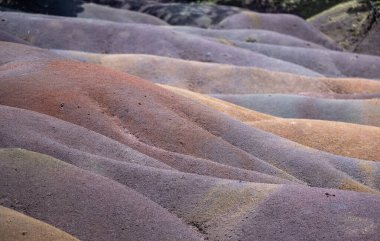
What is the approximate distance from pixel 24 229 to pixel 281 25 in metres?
44.7

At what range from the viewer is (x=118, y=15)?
5412 cm

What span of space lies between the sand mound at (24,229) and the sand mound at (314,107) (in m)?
17.6

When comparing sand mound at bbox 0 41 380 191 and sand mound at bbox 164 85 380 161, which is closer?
sand mound at bbox 0 41 380 191

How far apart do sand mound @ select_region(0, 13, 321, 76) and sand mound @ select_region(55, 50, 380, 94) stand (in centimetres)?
437

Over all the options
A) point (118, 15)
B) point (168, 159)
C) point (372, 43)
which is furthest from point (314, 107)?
point (118, 15)

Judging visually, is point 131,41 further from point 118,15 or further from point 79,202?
point 79,202

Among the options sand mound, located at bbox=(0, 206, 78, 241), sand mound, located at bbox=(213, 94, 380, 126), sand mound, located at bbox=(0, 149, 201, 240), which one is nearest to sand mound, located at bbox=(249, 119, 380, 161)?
sand mound, located at bbox=(213, 94, 380, 126)

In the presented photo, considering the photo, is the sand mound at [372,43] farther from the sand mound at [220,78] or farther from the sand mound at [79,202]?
the sand mound at [79,202]

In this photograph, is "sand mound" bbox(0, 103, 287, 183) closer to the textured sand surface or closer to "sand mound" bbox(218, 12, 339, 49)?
the textured sand surface

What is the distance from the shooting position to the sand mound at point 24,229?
10.4m

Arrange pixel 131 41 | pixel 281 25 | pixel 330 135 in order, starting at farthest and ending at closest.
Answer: pixel 281 25
pixel 131 41
pixel 330 135

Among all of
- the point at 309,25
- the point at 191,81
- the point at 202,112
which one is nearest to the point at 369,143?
the point at 202,112

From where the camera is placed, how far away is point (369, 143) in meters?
22.2

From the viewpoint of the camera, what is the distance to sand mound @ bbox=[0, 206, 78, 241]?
10.4 metres
